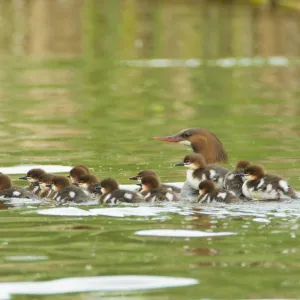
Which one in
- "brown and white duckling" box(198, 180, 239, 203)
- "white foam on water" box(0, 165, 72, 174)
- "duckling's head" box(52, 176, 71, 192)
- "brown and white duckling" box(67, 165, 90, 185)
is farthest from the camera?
"white foam on water" box(0, 165, 72, 174)

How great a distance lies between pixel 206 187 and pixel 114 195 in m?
0.61

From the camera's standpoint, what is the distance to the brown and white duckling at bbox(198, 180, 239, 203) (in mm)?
7836

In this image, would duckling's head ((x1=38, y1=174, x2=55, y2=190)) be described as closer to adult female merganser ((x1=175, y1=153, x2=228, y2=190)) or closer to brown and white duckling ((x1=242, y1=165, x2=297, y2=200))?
adult female merganser ((x1=175, y1=153, x2=228, y2=190))

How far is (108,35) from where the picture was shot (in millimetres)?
32188

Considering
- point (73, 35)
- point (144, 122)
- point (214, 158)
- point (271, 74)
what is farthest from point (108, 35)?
point (214, 158)

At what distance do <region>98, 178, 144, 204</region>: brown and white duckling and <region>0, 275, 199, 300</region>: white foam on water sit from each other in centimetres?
209

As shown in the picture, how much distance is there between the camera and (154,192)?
8.13 meters

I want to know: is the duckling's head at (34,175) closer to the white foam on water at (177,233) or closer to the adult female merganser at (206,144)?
the adult female merganser at (206,144)

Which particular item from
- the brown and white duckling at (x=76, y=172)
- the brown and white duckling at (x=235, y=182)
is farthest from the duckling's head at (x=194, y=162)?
A: the brown and white duckling at (x=76, y=172)

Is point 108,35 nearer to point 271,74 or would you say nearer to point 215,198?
point 271,74

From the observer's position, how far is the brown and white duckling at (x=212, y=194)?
784 centimetres

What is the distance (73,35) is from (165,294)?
2627 centimetres

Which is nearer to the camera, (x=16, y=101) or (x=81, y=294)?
(x=81, y=294)

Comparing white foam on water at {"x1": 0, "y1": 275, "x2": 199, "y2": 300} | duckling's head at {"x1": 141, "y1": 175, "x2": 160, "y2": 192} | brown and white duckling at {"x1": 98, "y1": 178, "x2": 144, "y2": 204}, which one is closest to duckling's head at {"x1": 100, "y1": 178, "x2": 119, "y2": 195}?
brown and white duckling at {"x1": 98, "y1": 178, "x2": 144, "y2": 204}
